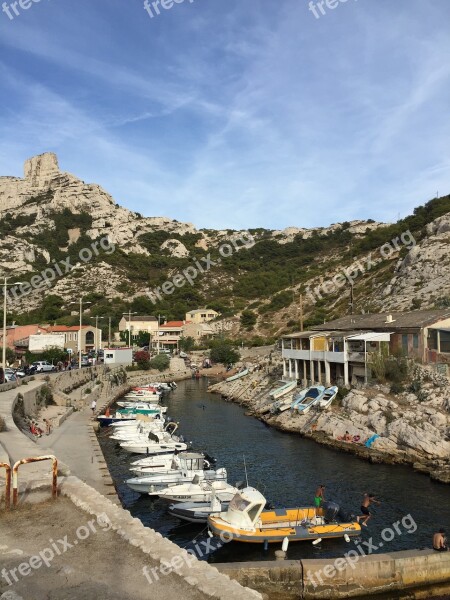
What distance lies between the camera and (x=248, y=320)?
104 meters

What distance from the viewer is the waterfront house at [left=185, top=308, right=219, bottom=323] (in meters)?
111

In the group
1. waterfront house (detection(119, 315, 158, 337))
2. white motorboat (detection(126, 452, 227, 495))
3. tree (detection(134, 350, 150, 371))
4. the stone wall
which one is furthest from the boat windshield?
waterfront house (detection(119, 315, 158, 337))

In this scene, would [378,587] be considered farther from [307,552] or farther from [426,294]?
[426,294]

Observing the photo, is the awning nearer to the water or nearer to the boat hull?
the water

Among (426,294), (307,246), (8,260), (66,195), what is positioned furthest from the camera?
(66,195)

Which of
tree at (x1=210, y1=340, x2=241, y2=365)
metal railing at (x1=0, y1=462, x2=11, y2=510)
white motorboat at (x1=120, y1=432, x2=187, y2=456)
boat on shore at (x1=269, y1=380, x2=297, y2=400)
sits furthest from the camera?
tree at (x1=210, y1=340, x2=241, y2=365)

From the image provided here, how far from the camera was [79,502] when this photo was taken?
475 inches

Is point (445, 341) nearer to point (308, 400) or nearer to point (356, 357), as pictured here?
A: point (356, 357)

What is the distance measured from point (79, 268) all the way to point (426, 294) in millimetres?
94806

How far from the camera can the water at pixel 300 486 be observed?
18781 mm

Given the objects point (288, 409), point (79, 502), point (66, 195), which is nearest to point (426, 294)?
point (288, 409)

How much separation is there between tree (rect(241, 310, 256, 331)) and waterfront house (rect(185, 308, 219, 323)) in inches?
372

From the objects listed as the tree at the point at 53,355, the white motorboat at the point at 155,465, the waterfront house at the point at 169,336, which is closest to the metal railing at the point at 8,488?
the white motorboat at the point at 155,465

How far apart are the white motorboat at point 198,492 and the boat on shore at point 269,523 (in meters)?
2.60
